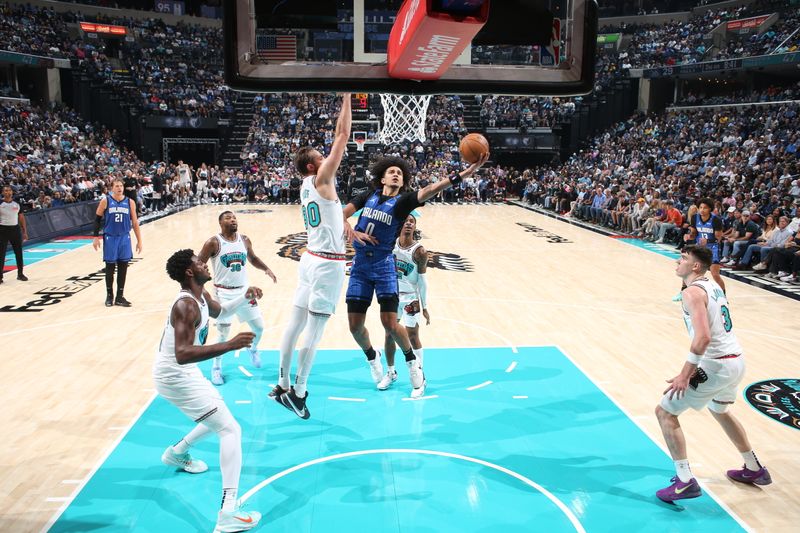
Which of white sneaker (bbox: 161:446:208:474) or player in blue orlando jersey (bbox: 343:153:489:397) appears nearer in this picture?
white sneaker (bbox: 161:446:208:474)

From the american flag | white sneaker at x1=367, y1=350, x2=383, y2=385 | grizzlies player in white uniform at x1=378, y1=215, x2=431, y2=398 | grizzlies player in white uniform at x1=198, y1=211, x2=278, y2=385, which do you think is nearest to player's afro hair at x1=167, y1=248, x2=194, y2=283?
the american flag

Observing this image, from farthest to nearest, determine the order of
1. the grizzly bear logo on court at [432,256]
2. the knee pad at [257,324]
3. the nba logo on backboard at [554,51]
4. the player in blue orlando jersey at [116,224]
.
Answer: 1. the grizzly bear logo on court at [432,256]
2. the player in blue orlando jersey at [116,224]
3. the knee pad at [257,324]
4. the nba logo on backboard at [554,51]

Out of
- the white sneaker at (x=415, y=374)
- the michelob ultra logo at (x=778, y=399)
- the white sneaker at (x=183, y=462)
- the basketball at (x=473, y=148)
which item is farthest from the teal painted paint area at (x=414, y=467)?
the basketball at (x=473, y=148)

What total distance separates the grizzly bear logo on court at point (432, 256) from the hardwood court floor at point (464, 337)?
0.10 m

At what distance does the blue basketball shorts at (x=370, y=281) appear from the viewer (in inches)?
215

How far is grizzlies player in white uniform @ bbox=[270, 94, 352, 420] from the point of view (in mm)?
4785

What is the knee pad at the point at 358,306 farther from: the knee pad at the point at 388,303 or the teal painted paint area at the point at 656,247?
the teal painted paint area at the point at 656,247

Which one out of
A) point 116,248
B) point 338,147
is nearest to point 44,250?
point 116,248

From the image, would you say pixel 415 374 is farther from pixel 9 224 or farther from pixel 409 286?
pixel 9 224

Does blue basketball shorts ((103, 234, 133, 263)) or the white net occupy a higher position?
the white net

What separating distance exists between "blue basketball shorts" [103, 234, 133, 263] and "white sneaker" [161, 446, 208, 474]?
5252 mm

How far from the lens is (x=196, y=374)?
400 cm

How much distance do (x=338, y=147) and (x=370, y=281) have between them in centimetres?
146

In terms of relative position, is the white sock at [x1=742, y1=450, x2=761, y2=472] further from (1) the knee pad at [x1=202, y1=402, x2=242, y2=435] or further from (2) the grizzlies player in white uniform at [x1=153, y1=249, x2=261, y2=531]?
(1) the knee pad at [x1=202, y1=402, x2=242, y2=435]
